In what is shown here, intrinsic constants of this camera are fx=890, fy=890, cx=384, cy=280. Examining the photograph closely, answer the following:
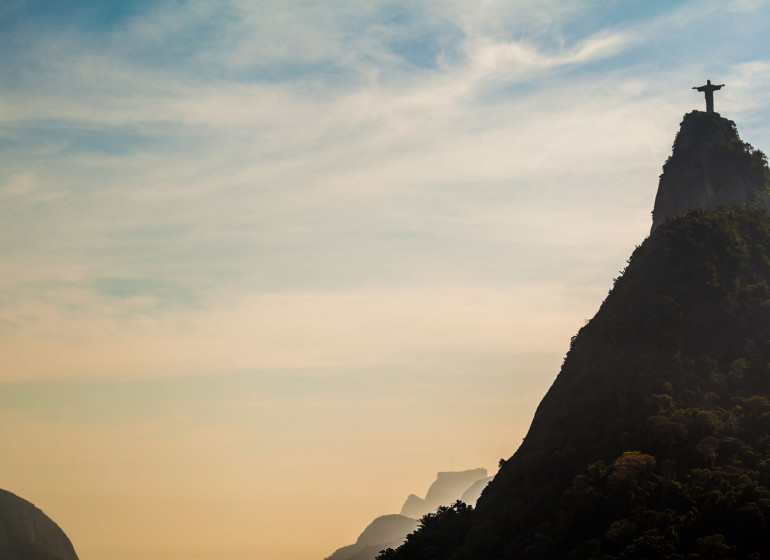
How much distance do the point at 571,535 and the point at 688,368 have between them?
31094 millimetres

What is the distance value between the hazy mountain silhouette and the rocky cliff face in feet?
1.24

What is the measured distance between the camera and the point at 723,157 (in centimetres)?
14925

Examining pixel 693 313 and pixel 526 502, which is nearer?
pixel 526 502

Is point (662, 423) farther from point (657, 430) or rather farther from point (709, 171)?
point (709, 171)

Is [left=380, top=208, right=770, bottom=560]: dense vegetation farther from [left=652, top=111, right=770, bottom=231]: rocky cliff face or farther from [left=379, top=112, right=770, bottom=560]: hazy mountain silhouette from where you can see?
[left=652, top=111, right=770, bottom=231]: rocky cliff face

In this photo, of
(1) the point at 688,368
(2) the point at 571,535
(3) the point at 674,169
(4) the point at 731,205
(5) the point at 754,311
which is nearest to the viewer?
(2) the point at 571,535

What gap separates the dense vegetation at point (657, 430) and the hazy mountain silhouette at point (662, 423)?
0.16 metres

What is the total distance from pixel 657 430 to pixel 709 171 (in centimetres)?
6375

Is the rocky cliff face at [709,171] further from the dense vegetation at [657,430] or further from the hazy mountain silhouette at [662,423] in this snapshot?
the dense vegetation at [657,430]

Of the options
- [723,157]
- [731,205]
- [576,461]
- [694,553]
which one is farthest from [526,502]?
[723,157]

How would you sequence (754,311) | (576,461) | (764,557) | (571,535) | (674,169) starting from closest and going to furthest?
(764,557) → (571,535) → (576,461) → (754,311) → (674,169)

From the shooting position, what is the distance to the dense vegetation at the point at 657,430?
91188 millimetres

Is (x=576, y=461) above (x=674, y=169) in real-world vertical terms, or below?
below

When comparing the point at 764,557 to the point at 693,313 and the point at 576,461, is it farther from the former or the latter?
the point at 693,313
